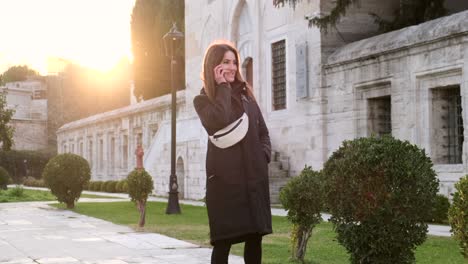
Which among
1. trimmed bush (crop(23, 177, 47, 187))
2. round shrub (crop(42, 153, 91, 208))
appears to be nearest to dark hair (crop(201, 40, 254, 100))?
round shrub (crop(42, 153, 91, 208))

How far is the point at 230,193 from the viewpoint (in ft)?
17.3

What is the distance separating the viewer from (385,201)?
690 centimetres

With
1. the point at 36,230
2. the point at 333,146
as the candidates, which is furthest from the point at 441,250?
the point at 333,146

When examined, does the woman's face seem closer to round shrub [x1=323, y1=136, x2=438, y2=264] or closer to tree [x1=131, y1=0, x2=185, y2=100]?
round shrub [x1=323, y1=136, x2=438, y2=264]

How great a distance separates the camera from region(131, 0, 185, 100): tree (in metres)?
44.5

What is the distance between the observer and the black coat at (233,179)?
17.1ft

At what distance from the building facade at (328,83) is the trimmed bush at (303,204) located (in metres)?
7.92

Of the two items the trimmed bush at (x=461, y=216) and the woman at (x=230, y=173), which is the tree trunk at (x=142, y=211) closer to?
the trimmed bush at (x=461, y=216)

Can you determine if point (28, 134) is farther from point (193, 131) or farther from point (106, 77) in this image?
point (193, 131)

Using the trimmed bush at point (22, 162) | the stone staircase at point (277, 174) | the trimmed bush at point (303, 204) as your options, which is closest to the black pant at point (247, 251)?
the trimmed bush at point (303, 204)

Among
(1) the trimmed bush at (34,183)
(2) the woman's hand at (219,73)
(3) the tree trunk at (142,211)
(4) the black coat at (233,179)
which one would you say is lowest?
(1) the trimmed bush at (34,183)

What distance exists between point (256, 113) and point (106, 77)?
81616 mm

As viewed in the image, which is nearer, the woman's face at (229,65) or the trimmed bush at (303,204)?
the woman's face at (229,65)

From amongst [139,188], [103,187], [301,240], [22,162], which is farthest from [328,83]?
[22,162]
